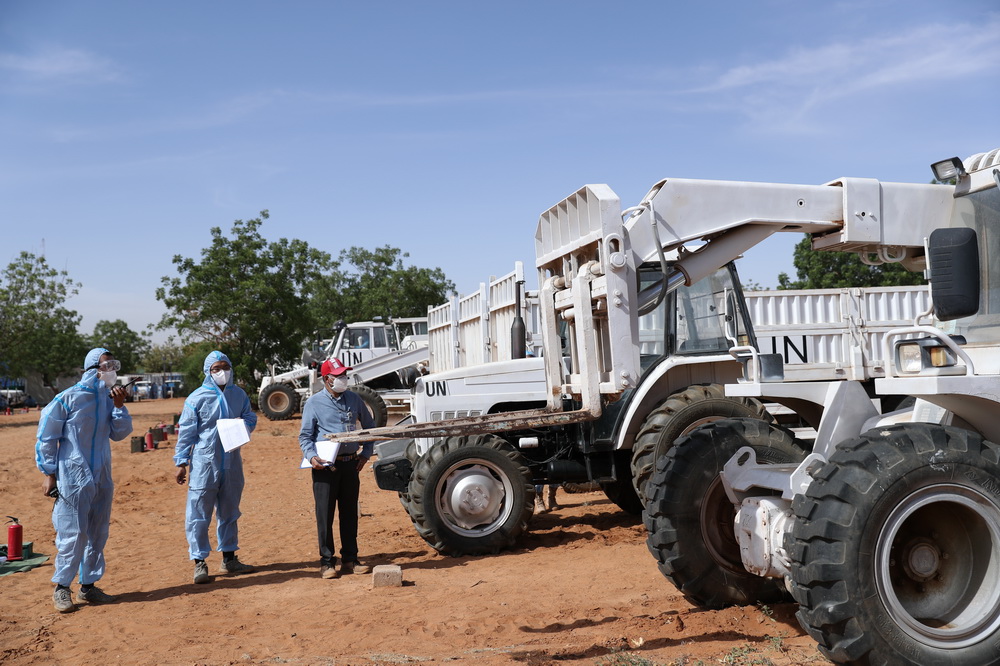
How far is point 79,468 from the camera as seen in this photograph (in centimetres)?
667

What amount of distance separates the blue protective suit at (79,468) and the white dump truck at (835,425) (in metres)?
2.12

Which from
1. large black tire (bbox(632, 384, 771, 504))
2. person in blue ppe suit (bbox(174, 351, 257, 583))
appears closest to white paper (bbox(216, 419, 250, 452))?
person in blue ppe suit (bbox(174, 351, 257, 583))

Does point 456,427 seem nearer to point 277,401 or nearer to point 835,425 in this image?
point 835,425

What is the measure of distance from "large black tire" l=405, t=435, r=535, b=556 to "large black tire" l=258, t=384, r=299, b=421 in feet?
62.9

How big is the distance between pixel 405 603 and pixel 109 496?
2619mm

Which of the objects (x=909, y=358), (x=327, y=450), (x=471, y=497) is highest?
(x=909, y=358)

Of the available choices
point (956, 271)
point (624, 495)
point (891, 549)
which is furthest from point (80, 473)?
point (956, 271)

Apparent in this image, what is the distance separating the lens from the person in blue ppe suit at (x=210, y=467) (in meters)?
7.57

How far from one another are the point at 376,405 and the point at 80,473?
43.9 feet

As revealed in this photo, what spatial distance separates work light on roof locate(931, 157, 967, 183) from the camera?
14.7 ft

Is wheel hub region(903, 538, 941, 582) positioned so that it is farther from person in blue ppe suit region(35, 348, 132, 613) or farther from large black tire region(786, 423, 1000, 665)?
person in blue ppe suit region(35, 348, 132, 613)

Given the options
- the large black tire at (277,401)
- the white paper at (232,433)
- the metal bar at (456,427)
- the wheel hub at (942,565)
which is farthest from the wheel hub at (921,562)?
the large black tire at (277,401)

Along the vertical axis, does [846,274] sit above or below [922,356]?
above

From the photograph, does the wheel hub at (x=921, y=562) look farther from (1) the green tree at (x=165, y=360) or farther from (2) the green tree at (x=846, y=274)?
(1) the green tree at (x=165, y=360)
